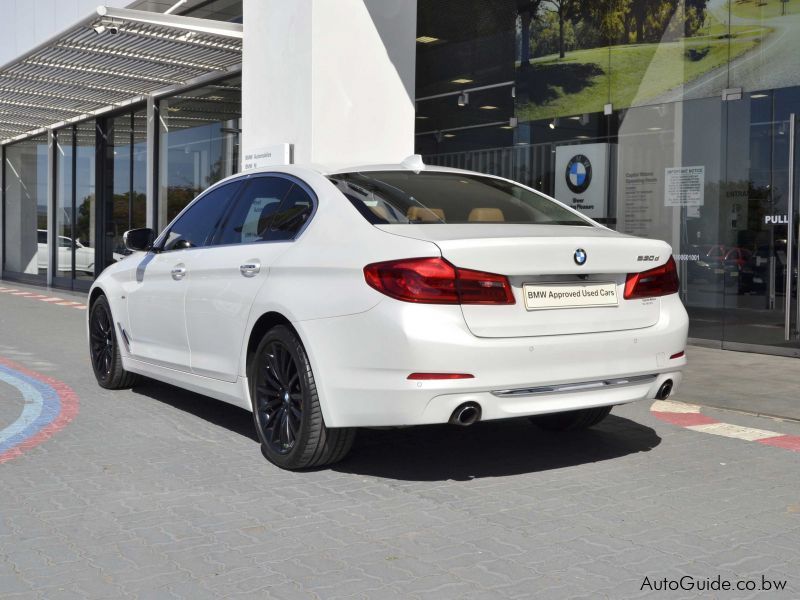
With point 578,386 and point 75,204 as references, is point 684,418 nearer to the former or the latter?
point 578,386

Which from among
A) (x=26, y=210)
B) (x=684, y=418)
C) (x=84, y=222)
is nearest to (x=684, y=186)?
(x=684, y=418)

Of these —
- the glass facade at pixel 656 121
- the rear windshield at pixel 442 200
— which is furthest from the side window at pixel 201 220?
the glass facade at pixel 656 121

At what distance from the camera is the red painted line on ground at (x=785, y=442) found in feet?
19.5

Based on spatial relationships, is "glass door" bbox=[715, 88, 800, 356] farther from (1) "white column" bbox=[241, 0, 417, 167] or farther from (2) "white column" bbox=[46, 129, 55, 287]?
(2) "white column" bbox=[46, 129, 55, 287]

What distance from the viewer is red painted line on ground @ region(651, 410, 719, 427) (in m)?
6.69

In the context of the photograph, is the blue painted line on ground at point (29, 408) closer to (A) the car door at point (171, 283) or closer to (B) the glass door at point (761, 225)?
(A) the car door at point (171, 283)

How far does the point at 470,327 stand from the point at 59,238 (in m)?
22.8

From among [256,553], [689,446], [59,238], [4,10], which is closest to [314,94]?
[689,446]

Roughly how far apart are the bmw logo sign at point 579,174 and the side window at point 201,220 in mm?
7349

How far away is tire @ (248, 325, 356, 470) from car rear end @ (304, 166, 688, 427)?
186 millimetres

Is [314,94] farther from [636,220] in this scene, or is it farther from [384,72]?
[636,220]

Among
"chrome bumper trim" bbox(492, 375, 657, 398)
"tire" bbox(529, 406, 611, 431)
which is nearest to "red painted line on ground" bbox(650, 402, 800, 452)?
"tire" bbox(529, 406, 611, 431)

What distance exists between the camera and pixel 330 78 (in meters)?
11.1

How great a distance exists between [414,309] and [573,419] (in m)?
2.05
